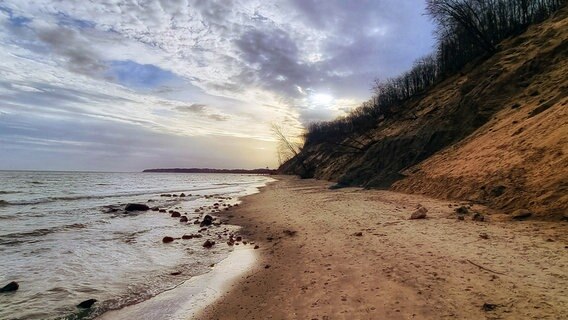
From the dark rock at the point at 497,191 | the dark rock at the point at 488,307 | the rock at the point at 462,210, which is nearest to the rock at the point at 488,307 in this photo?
the dark rock at the point at 488,307

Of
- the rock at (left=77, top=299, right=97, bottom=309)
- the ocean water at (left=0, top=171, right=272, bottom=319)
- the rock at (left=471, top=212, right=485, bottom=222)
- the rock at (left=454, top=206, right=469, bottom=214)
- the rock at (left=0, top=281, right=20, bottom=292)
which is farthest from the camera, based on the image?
the rock at (left=454, top=206, right=469, bottom=214)

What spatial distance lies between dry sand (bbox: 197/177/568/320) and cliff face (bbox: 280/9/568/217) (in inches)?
54.9

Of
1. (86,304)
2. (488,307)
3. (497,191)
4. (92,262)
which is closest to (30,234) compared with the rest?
(92,262)

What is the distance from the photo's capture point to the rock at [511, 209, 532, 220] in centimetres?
911

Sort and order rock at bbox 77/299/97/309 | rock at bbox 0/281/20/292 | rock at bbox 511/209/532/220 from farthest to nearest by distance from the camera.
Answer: rock at bbox 511/209/532/220 → rock at bbox 0/281/20/292 → rock at bbox 77/299/97/309

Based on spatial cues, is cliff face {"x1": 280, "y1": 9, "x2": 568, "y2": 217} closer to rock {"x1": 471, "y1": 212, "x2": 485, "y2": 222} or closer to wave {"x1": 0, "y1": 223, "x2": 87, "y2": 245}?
rock {"x1": 471, "y1": 212, "x2": 485, "y2": 222}

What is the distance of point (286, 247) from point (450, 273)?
4.87 meters

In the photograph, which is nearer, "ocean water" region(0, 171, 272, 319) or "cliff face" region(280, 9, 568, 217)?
"ocean water" region(0, 171, 272, 319)

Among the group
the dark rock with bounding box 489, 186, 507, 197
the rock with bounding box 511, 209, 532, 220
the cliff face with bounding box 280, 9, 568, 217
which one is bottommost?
the rock with bounding box 511, 209, 532, 220

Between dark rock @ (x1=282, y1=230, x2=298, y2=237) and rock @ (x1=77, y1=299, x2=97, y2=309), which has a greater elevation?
dark rock @ (x1=282, y1=230, x2=298, y2=237)

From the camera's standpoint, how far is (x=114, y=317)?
5.84m

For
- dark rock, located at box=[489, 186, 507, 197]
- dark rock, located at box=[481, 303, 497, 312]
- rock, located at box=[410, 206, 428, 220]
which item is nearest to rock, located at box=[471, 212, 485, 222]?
rock, located at box=[410, 206, 428, 220]

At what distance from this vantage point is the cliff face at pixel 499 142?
10414 mm

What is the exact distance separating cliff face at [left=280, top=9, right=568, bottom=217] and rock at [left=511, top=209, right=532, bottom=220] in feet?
0.65
